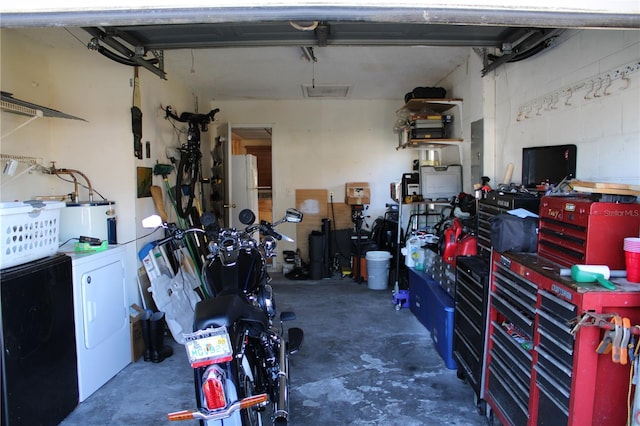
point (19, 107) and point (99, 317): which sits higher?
point (19, 107)

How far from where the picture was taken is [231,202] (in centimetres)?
559

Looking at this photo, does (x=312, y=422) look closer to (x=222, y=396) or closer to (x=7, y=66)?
(x=222, y=396)

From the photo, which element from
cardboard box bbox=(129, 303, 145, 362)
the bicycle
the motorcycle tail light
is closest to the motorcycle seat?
the motorcycle tail light

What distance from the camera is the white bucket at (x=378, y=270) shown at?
4945 mm

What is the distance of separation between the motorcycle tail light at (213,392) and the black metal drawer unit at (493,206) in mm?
1589

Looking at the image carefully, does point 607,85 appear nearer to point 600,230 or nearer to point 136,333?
point 600,230

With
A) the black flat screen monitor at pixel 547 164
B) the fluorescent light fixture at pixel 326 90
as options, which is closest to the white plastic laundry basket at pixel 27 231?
the black flat screen monitor at pixel 547 164

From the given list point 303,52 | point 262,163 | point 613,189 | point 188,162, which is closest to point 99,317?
point 188,162

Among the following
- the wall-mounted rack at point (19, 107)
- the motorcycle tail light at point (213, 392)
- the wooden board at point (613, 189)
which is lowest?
the motorcycle tail light at point (213, 392)

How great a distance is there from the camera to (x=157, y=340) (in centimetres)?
300

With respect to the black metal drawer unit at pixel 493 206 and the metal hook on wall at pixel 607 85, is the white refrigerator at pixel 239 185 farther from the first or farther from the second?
the metal hook on wall at pixel 607 85

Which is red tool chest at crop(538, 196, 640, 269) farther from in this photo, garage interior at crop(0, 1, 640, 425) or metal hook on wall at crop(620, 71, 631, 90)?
metal hook on wall at crop(620, 71, 631, 90)

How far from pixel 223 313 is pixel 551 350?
51.6 inches

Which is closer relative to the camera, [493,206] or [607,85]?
[607,85]
